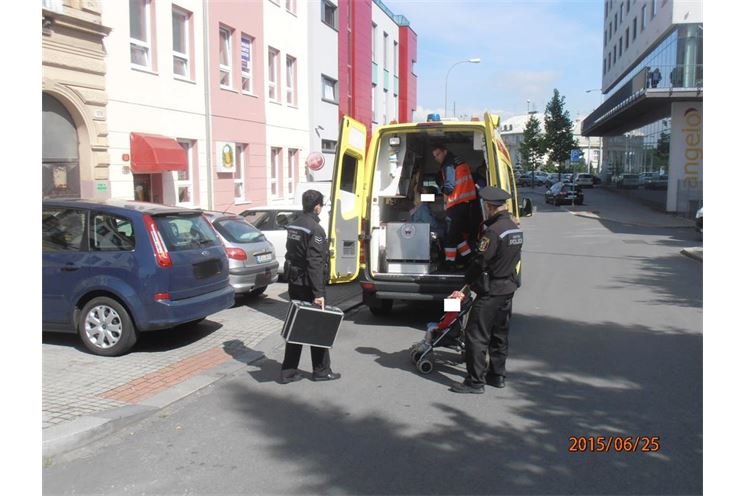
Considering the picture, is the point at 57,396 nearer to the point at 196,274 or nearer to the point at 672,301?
the point at 196,274

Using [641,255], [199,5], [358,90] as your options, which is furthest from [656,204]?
[199,5]

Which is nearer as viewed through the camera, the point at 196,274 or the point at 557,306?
the point at 196,274

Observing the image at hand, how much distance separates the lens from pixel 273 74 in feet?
75.8

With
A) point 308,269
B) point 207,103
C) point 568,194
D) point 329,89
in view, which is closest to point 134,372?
point 308,269

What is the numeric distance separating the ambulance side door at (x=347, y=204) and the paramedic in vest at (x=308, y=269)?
6.26ft

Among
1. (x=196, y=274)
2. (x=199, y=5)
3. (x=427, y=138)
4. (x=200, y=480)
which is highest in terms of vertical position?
(x=199, y=5)

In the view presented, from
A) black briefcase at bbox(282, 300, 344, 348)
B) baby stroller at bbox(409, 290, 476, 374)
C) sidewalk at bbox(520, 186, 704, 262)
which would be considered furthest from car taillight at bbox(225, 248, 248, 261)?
sidewalk at bbox(520, 186, 704, 262)

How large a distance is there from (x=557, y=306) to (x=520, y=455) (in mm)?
5898

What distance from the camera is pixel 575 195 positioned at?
137 feet

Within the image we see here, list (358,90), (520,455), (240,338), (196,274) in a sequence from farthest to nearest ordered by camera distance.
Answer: (358,90) < (240,338) < (196,274) < (520,455)

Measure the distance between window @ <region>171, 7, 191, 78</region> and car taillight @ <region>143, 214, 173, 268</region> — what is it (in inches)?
447

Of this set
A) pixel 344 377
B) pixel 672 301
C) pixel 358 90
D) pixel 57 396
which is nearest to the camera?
pixel 57 396

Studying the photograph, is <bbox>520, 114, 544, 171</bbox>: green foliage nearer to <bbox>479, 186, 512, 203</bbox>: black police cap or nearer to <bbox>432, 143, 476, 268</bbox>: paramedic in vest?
<bbox>432, 143, 476, 268</bbox>: paramedic in vest

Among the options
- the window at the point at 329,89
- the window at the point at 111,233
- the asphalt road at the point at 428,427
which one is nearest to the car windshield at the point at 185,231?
the window at the point at 111,233
